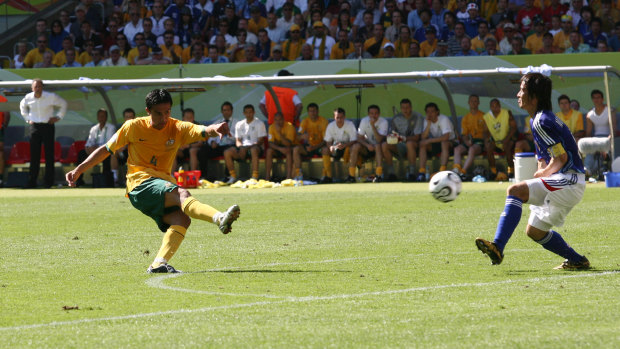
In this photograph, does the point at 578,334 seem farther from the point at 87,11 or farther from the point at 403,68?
the point at 87,11

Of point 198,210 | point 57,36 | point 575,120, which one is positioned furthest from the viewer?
point 57,36

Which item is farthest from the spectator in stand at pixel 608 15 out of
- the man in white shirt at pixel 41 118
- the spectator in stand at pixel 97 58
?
the man in white shirt at pixel 41 118

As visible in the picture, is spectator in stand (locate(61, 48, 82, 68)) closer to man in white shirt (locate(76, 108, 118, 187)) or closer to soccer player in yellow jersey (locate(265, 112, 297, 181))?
man in white shirt (locate(76, 108, 118, 187))

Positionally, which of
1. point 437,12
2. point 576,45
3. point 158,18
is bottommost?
point 576,45

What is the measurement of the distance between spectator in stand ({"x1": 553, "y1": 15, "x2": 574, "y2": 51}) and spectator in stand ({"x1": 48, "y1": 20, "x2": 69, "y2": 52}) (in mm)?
12908

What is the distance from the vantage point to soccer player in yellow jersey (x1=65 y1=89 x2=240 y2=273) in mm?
9281

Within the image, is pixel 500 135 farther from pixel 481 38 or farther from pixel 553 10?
pixel 553 10

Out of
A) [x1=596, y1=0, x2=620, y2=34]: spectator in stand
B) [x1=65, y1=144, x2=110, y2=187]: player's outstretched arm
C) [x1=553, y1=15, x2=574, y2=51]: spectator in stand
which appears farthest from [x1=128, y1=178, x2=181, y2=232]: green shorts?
[x1=596, y1=0, x2=620, y2=34]: spectator in stand

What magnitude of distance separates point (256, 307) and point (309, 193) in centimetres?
1228

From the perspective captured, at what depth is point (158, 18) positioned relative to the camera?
89.0 ft

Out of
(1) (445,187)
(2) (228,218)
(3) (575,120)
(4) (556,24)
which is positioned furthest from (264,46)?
(2) (228,218)

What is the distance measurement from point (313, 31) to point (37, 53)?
24.2ft

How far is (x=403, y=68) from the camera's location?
2278cm

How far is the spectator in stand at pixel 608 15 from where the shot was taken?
23703mm
